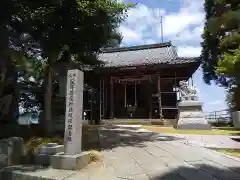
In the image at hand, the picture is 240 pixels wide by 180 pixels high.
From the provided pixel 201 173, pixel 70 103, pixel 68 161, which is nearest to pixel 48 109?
pixel 70 103

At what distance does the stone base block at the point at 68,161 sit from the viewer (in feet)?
21.1

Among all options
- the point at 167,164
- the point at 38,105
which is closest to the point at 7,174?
the point at 167,164

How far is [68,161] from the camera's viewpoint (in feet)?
21.2

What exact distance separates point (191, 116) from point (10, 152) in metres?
11.3

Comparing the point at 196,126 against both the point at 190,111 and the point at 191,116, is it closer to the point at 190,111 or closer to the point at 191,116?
the point at 191,116

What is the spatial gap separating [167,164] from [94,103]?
15.3 m

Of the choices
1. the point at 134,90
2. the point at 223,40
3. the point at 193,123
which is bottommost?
the point at 193,123

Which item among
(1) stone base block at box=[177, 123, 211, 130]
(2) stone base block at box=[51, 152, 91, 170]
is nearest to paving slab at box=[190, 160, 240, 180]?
(2) stone base block at box=[51, 152, 91, 170]

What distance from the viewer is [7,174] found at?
6.50 meters

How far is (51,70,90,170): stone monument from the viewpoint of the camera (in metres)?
6.50

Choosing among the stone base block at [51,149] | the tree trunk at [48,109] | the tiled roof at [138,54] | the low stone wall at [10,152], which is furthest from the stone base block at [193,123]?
the low stone wall at [10,152]

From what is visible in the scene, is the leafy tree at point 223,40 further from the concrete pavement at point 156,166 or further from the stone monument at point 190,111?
the stone monument at point 190,111

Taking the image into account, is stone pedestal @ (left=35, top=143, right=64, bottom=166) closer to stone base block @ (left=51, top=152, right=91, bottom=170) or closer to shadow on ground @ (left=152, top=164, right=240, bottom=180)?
stone base block @ (left=51, top=152, right=91, bottom=170)

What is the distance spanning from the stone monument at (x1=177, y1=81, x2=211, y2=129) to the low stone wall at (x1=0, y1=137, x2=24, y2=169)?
34.5 ft
